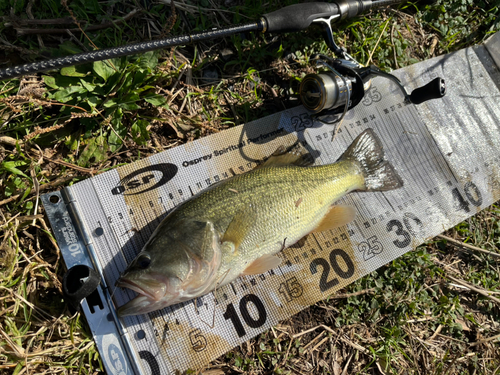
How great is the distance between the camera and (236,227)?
2.49m

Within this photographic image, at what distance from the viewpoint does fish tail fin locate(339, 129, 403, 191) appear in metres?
3.27

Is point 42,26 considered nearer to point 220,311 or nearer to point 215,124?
point 215,124

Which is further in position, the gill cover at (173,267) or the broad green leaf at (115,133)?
the broad green leaf at (115,133)

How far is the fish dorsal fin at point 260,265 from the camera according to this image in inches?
102

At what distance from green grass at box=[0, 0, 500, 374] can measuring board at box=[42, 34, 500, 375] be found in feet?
0.64

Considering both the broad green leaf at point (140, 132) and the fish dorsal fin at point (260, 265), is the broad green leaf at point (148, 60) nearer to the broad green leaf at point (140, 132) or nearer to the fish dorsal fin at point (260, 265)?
the broad green leaf at point (140, 132)

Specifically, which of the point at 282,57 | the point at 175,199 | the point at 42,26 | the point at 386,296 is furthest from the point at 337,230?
the point at 42,26

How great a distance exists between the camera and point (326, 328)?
3.14 m

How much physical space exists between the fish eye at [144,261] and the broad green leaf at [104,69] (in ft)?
5.13

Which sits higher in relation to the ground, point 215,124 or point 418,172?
point 215,124

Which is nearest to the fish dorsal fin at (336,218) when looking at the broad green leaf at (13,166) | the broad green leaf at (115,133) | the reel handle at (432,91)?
the reel handle at (432,91)

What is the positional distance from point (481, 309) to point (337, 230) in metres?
1.86

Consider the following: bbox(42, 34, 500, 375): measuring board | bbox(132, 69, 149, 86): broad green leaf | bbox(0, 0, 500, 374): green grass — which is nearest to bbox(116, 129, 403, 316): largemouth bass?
bbox(42, 34, 500, 375): measuring board

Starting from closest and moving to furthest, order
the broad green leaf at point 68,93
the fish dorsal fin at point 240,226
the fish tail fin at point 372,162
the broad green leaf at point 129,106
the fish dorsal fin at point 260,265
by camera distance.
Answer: the fish dorsal fin at point 240,226, the fish dorsal fin at point 260,265, the broad green leaf at point 68,93, the broad green leaf at point 129,106, the fish tail fin at point 372,162
